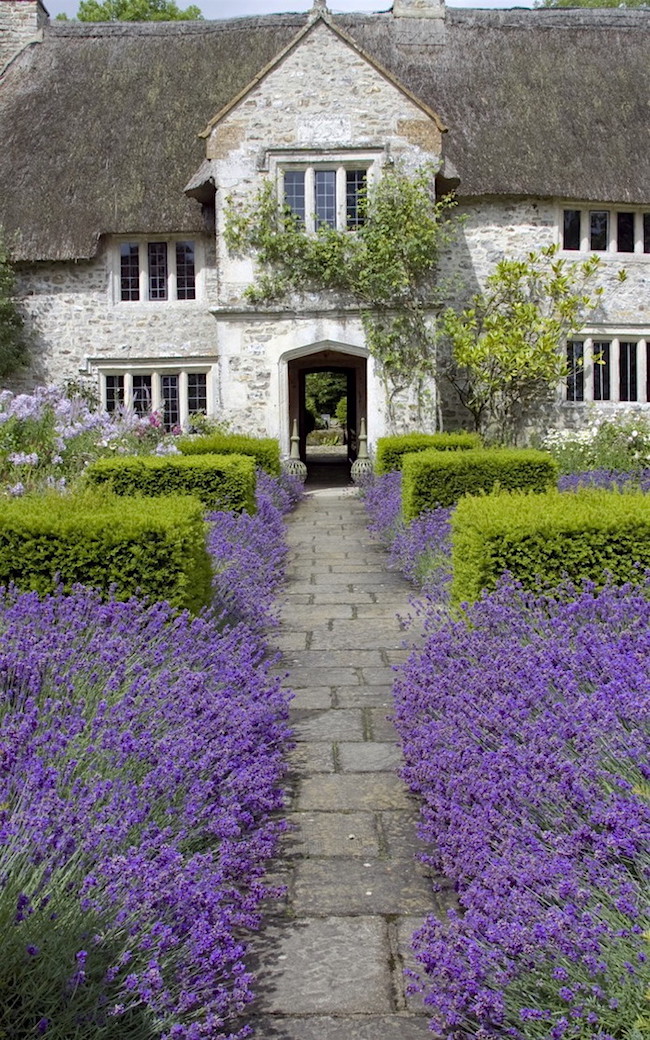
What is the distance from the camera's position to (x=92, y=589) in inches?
219

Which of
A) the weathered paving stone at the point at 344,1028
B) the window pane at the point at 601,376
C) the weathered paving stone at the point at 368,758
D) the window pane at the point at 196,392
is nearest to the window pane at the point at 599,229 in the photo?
the window pane at the point at 601,376

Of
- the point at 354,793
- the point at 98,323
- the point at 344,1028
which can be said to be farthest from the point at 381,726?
the point at 98,323

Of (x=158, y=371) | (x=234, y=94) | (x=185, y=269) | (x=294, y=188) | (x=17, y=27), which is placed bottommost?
(x=158, y=371)

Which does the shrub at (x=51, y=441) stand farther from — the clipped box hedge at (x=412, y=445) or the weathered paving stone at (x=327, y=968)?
the weathered paving stone at (x=327, y=968)

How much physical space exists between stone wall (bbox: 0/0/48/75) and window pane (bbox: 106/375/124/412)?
309 inches

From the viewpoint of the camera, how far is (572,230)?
18.7 m

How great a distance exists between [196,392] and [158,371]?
0.81m

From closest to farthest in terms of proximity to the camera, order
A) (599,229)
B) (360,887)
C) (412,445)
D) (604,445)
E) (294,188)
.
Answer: (360,887) → (412,445) → (604,445) → (294,188) → (599,229)

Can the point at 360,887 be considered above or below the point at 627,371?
below

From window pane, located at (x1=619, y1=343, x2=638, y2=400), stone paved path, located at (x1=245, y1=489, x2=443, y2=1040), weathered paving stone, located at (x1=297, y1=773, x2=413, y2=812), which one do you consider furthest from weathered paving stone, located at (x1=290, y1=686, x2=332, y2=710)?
window pane, located at (x1=619, y1=343, x2=638, y2=400)

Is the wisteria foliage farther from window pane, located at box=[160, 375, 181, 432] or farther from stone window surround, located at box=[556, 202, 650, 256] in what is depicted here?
stone window surround, located at box=[556, 202, 650, 256]

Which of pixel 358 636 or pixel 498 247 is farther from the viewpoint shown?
pixel 498 247

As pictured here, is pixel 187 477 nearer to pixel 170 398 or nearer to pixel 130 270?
pixel 170 398

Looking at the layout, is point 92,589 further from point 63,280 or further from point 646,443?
point 63,280
